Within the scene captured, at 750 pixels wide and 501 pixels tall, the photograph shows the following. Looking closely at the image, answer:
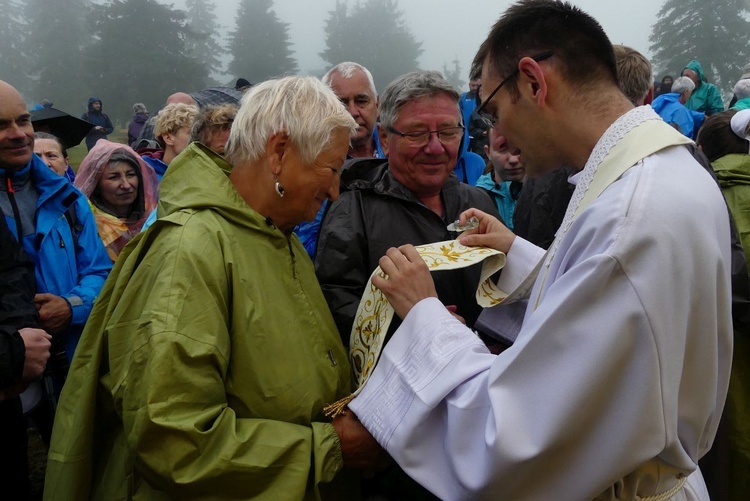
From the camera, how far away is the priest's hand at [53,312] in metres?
2.95

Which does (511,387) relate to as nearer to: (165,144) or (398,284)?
(398,284)

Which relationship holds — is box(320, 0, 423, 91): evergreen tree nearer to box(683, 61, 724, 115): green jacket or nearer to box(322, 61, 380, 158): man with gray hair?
box(683, 61, 724, 115): green jacket

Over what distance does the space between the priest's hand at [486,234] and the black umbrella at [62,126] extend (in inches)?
163

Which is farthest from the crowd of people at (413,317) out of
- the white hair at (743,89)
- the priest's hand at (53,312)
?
the white hair at (743,89)

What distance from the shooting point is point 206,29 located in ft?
166

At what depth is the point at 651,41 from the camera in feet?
153

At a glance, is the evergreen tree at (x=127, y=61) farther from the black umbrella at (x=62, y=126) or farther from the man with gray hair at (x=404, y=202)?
the man with gray hair at (x=404, y=202)

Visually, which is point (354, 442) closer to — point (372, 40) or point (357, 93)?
point (357, 93)

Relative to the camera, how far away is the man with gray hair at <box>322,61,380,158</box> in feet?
13.2

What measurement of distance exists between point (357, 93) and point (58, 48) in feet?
128

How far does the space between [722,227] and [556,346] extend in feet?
1.74

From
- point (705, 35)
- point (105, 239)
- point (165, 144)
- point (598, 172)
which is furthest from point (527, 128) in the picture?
point (705, 35)

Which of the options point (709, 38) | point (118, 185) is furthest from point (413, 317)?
point (709, 38)

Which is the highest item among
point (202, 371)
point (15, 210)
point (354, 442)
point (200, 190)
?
point (200, 190)
